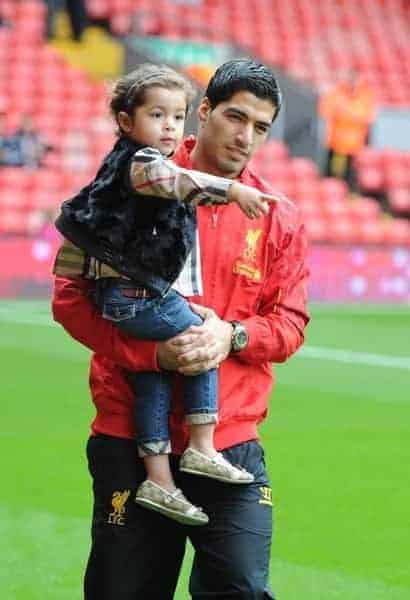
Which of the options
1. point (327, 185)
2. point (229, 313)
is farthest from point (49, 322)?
point (229, 313)

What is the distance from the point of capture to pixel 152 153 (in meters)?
3.84

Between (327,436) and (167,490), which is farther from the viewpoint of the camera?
(327,436)

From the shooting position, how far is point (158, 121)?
399 cm

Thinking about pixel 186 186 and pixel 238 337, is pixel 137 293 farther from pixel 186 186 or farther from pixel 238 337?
pixel 186 186

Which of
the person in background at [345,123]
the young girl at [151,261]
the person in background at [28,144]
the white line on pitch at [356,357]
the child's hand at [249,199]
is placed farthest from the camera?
the person in background at [345,123]

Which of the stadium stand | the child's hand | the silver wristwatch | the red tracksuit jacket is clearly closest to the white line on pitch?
the stadium stand

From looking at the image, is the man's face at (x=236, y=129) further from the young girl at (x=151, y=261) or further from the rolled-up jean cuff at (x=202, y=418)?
the rolled-up jean cuff at (x=202, y=418)

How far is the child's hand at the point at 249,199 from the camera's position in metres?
3.55

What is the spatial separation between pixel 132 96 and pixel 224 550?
50.5 inches

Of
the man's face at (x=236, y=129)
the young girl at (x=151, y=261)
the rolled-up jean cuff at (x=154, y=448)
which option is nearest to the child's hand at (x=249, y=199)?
the young girl at (x=151, y=261)

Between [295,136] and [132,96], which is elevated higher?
[132,96]

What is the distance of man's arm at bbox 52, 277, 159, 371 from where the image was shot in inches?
157

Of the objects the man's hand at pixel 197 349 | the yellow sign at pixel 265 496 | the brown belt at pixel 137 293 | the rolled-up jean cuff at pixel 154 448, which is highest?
the brown belt at pixel 137 293

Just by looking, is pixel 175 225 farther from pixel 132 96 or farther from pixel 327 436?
pixel 327 436
